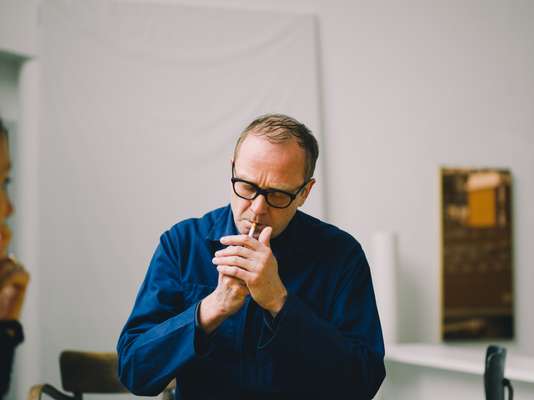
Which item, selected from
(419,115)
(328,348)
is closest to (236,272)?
(328,348)

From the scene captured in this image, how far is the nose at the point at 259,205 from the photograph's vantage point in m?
1.39

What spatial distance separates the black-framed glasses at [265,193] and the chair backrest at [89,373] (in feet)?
4.20

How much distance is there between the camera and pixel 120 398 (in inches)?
135

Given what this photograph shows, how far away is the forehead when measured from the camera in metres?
1.39

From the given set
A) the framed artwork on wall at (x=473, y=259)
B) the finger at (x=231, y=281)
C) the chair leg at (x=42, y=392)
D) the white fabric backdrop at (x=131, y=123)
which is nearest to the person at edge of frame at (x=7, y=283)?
the white fabric backdrop at (x=131, y=123)

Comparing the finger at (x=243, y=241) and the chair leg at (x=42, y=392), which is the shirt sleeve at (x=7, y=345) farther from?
the finger at (x=243, y=241)

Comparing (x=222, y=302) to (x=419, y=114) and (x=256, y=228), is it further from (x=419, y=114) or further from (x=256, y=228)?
(x=419, y=114)

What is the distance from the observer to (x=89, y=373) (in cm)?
238

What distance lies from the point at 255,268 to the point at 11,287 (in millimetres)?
2251

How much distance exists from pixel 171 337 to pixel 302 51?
2.84 meters

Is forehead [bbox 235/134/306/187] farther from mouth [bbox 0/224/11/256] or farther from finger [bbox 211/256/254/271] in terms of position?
mouth [bbox 0/224/11/256]

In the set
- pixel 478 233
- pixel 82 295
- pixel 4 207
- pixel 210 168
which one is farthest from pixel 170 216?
pixel 478 233

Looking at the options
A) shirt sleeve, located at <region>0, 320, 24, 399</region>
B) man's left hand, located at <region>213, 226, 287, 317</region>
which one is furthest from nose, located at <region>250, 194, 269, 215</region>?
shirt sleeve, located at <region>0, 320, 24, 399</region>

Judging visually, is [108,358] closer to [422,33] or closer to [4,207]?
[4,207]
